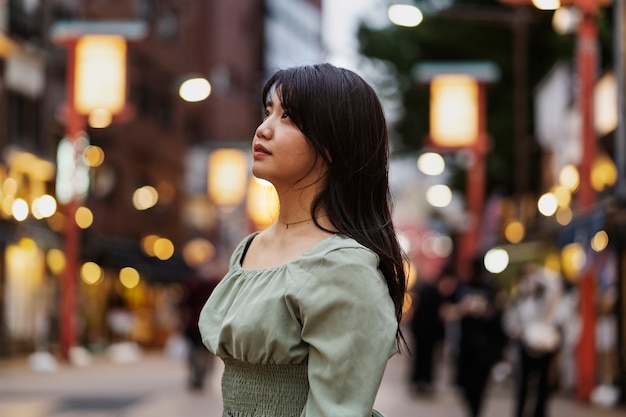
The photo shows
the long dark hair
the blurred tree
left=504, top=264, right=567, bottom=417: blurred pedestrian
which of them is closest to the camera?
the long dark hair

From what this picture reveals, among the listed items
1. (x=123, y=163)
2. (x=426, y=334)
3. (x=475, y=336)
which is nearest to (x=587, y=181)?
(x=426, y=334)

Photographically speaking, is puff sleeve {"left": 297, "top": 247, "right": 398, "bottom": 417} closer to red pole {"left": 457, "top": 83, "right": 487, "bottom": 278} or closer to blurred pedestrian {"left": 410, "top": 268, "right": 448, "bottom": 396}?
blurred pedestrian {"left": 410, "top": 268, "right": 448, "bottom": 396}

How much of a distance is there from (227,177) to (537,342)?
36.4 meters

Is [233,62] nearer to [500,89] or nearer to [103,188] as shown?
[103,188]

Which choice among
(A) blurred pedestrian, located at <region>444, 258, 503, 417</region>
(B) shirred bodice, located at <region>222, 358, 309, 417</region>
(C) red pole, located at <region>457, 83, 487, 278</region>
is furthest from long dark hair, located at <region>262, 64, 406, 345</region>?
(C) red pole, located at <region>457, 83, 487, 278</region>

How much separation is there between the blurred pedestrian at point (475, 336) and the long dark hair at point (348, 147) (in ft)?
35.6

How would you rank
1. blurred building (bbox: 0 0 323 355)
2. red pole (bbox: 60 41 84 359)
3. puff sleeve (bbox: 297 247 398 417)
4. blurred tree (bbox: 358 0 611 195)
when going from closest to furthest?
puff sleeve (bbox: 297 247 398 417), red pole (bbox: 60 41 84 359), blurred building (bbox: 0 0 323 355), blurred tree (bbox: 358 0 611 195)

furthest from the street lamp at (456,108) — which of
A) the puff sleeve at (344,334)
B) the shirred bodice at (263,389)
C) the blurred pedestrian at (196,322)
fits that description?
the puff sleeve at (344,334)

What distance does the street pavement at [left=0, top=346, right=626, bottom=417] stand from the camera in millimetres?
16178

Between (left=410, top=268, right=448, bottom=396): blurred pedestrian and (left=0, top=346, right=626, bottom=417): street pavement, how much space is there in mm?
266

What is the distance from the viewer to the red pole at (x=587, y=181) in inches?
766

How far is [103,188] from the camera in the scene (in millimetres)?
48312

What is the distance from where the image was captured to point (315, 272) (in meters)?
2.94

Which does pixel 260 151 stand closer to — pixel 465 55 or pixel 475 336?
pixel 475 336
